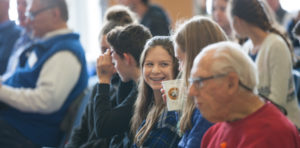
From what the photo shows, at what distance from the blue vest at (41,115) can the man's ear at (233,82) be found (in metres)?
1.89

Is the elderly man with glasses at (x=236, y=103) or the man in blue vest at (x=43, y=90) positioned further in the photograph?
the man in blue vest at (x=43, y=90)

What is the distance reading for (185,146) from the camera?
5.82ft

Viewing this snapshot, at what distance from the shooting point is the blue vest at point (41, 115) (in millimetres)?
3098

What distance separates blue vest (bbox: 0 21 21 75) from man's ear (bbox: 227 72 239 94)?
9.31 feet

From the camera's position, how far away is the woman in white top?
2635 mm

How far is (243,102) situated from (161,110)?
0.63m

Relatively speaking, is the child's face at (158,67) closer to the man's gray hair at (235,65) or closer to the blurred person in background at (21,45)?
the man's gray hair at (235,65)

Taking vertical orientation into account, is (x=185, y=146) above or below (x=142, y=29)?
below

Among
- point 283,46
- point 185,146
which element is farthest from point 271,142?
point 283,46

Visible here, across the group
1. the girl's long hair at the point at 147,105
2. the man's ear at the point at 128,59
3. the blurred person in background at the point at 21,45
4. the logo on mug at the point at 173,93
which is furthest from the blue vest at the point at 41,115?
the logo on mug at the point at 173,93

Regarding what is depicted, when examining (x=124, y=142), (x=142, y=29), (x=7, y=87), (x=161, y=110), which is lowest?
(x=124, y=142)

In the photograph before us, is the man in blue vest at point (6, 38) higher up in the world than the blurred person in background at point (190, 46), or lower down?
higher up

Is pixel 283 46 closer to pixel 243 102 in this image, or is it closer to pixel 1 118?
pixel 243 102

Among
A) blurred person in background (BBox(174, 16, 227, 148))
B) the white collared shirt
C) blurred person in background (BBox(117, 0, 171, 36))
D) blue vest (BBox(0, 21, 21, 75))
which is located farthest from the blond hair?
blue vest (BBox(0, 21, 21, 75))
